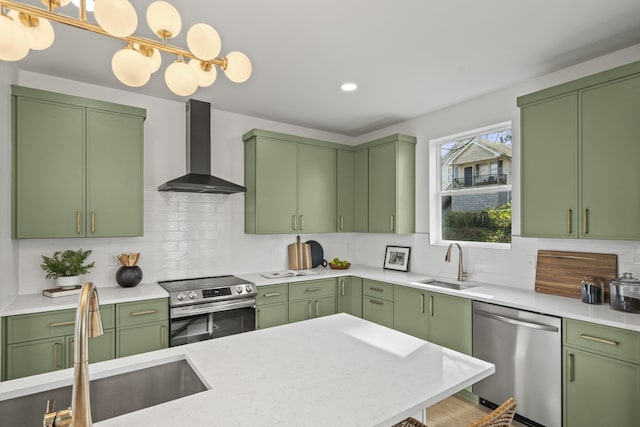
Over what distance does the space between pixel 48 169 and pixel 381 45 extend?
255 cm

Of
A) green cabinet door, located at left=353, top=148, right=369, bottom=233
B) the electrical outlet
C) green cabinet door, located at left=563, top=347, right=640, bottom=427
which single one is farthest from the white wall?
green cabinet door, located at left=563, top=347, right=640, bottom=427

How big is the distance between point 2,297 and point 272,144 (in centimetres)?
250

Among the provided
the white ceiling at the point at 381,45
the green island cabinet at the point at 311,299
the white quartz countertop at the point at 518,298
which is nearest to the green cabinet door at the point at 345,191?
the white quartz countertop at the point at 518,298

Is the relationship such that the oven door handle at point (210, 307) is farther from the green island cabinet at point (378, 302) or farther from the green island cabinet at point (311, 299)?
the green island cabinet at point (378, 302)

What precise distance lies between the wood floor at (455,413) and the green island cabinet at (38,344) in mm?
2491

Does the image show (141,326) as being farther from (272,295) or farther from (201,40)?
(201,40)

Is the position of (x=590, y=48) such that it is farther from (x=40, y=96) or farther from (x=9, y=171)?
(x=9, y=171)

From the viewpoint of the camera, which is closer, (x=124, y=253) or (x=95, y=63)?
(x=95, y=63)

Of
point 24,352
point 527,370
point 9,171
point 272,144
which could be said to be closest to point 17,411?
point 24,352

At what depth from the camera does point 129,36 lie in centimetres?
107

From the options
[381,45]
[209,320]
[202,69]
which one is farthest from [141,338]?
[381,45]

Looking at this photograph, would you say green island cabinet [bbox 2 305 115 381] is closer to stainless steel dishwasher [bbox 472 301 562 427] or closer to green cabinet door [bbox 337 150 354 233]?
green cabinet door [bbox 337 150 354 233]

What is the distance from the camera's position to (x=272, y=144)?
12.5 feet

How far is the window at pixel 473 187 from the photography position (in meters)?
3.25
